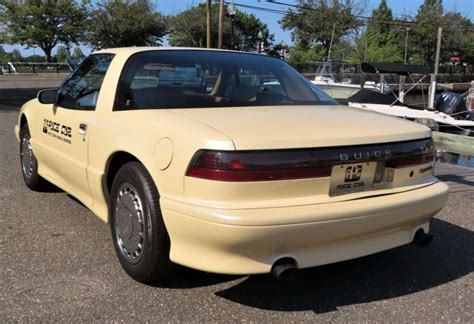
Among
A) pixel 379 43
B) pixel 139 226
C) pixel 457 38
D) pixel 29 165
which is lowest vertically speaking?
pixel 29 165

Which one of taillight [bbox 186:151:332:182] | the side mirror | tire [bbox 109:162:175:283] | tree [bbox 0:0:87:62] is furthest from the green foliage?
taillight [bbox 186:151:332:182]

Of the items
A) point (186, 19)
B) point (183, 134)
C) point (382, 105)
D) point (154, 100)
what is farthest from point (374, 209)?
point (186, 19)

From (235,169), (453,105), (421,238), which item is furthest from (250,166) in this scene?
(453,105)

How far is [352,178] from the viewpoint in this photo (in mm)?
3078

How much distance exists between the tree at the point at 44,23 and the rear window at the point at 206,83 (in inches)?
2262

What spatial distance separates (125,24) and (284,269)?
47.9 metres

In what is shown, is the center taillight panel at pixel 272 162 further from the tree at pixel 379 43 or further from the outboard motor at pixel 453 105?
the tree at pixel 379 43

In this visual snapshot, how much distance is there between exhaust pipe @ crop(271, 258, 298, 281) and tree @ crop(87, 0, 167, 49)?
156 feet

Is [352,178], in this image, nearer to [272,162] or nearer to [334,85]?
[272,162]

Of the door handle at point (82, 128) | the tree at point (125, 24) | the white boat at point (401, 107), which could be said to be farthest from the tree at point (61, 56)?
the door handle at point (82, 128)

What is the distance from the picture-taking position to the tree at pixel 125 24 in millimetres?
48125

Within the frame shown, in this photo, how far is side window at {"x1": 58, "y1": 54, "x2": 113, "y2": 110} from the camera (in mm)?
4160

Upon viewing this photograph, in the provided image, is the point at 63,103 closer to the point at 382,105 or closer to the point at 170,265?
the point at 170,265

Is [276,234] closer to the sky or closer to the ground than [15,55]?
closer to the ground
